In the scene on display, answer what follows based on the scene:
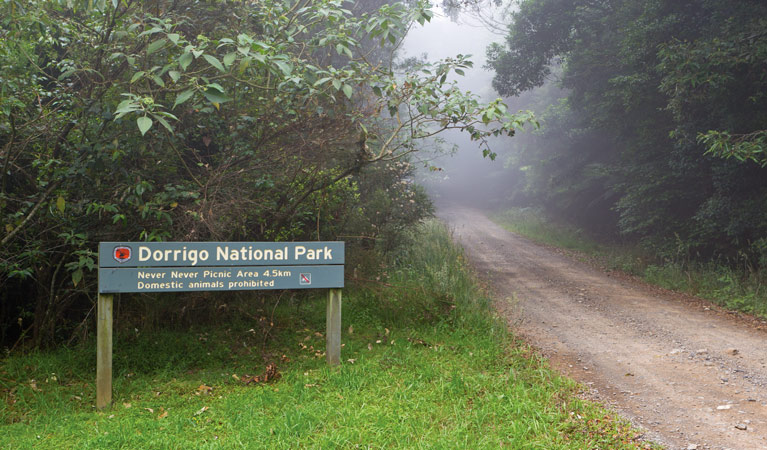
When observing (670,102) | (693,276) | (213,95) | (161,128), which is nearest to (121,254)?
(161,128)

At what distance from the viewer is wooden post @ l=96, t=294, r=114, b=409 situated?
168 inches

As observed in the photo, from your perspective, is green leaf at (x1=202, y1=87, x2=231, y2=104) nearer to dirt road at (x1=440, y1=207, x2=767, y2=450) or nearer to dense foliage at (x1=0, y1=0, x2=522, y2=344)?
dense foliage at (x1=0, y1=0, x2=522, y2=344)

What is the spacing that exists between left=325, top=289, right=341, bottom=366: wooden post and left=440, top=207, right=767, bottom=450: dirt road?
2.47m

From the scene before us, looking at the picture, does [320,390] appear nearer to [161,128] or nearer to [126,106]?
[126,106]

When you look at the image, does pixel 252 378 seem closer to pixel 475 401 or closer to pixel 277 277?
pixel 277 277

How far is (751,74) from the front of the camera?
8594mm

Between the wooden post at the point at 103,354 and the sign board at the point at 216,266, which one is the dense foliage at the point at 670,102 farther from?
the wooden post at the point at 103,354

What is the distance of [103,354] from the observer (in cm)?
430

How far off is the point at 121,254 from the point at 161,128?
1.47m

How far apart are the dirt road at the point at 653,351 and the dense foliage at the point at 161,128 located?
9.82ft

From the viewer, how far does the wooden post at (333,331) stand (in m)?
5.07

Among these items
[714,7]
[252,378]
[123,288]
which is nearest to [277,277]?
[252,378]

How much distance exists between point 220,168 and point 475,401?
12.1 feet

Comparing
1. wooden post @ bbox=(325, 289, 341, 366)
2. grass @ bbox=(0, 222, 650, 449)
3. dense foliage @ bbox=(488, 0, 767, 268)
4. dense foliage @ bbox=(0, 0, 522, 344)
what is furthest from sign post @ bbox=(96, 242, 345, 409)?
dense foliage @ bbox=(488, 0, 767, 268)
